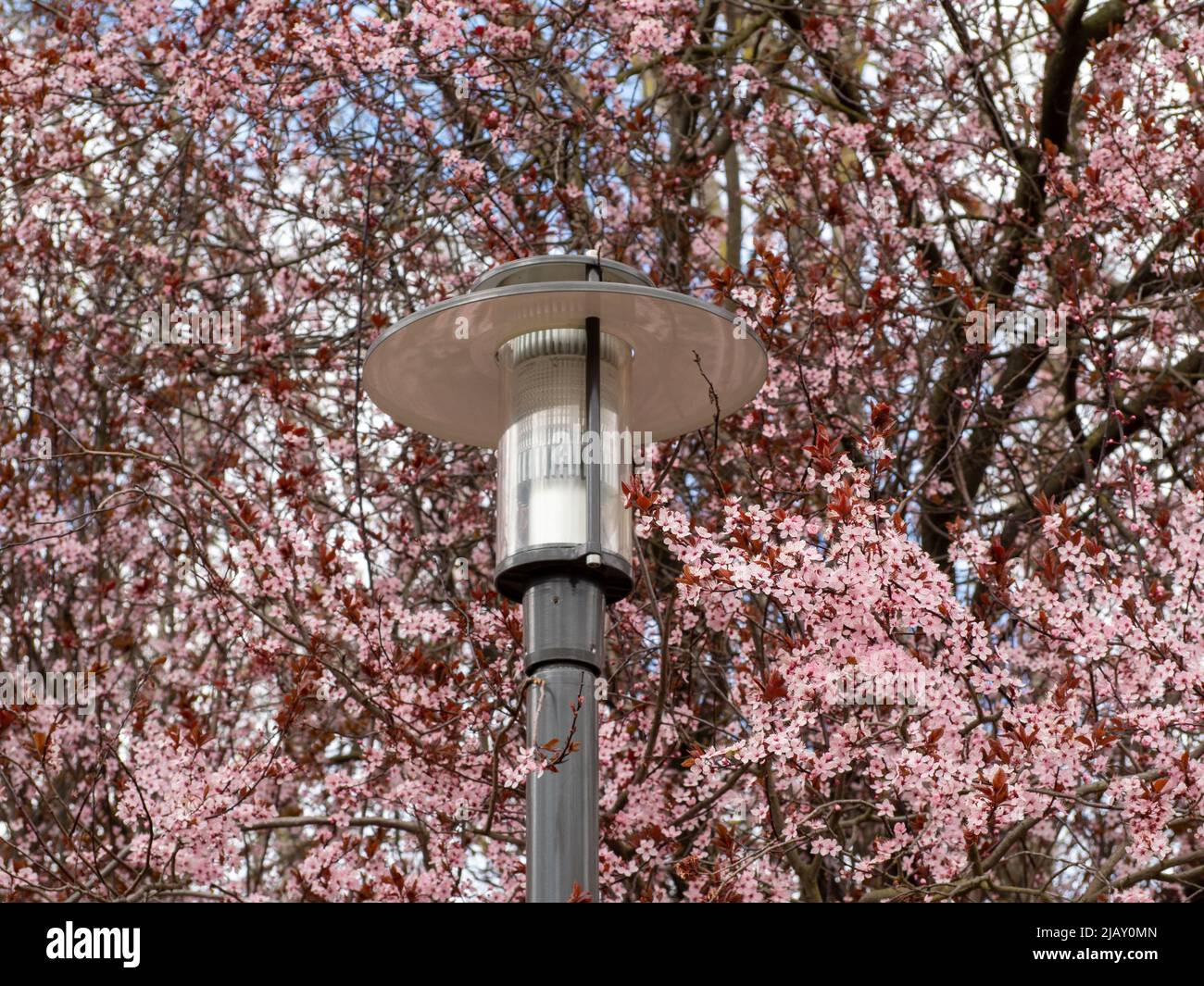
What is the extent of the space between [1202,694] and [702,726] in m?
Result: 2.28

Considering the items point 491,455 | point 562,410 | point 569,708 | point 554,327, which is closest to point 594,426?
point 562,410

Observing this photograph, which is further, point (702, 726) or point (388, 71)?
point (388, 71)

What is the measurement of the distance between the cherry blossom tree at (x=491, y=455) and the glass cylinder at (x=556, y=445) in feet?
2.63

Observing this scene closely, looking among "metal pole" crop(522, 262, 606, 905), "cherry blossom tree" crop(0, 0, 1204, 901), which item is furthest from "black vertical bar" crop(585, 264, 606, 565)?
"cherry blossom tree" crop(0, 0, 1204, 901)

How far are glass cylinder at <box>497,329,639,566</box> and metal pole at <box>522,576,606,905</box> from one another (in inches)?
5.0

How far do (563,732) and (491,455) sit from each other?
141 inches

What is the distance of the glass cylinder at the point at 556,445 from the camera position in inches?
147

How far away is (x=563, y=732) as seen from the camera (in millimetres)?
3611

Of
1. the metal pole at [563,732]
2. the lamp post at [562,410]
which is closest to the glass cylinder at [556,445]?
the lamp post at [562,410]

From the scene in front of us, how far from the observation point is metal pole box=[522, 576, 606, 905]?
11.5 ft

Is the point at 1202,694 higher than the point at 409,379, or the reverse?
the point at 409,379

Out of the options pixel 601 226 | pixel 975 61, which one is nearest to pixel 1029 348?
pixel 975 61

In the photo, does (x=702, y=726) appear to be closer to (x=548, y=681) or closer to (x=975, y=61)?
(x=548, y=681)
